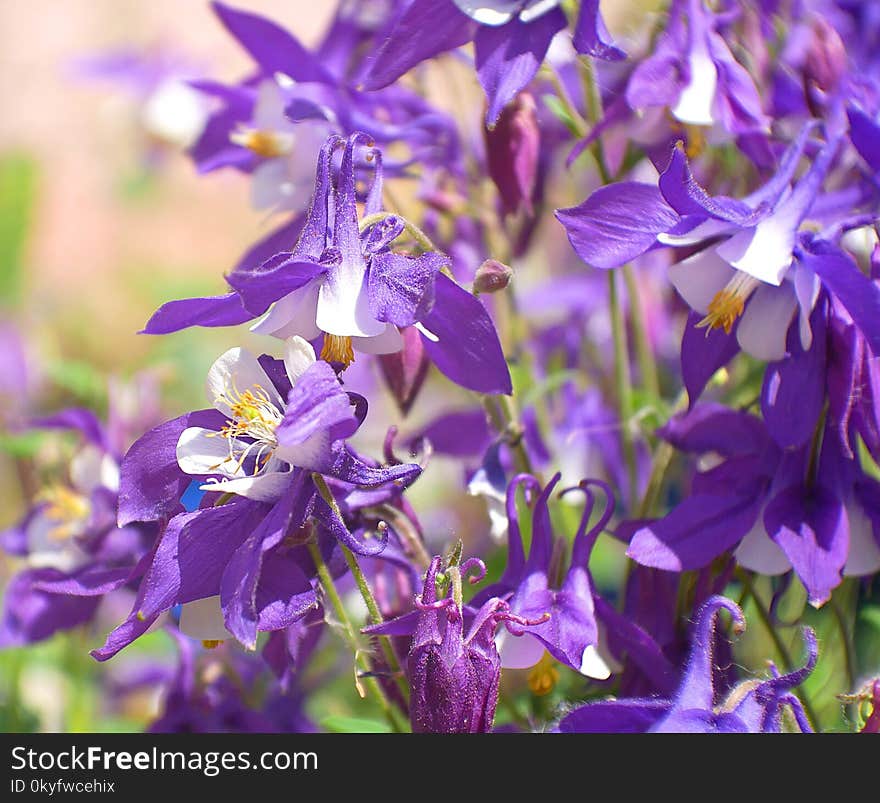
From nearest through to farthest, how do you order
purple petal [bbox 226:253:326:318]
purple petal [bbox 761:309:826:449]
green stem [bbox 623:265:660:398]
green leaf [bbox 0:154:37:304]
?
1. purple petal [bbox 226:253:326:318]
2. purple petal [bbox 761:309:826:449]
3. green stem [bbox 623:265:660:398]
4. green leaf [bbox 0:154:37:304]

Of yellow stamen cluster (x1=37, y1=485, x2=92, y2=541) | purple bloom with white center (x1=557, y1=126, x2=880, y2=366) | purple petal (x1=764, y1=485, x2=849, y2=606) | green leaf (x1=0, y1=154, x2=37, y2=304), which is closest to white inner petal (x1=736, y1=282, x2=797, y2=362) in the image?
purple bloom with white center (x1=557, y1=126, x2=880, y2=366)

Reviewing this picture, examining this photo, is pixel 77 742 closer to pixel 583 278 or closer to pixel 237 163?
pixel 237 163

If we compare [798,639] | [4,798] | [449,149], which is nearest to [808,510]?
[798,639]

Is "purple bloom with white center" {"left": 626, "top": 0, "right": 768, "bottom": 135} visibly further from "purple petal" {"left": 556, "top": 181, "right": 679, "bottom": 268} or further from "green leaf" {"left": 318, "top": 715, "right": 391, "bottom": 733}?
"green leaf" {"left": 318, "top": 715, "right": 391, "bottom": 733}

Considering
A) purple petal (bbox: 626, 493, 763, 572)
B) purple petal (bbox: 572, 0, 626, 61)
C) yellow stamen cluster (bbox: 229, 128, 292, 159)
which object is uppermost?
purple petal (bbox: 572, 0, 626, 61)

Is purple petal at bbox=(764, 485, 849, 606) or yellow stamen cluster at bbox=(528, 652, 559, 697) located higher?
purple petal at bbox=(764, 485, 849, 606)

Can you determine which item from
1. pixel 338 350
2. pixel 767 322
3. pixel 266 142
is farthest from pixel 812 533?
pixel 266 142

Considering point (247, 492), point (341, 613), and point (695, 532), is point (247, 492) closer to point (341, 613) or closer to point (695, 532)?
point (341, 613)
